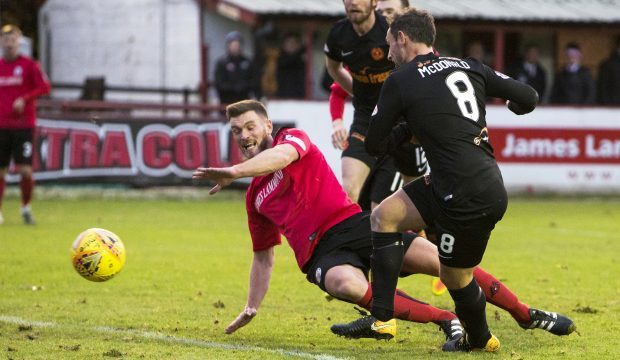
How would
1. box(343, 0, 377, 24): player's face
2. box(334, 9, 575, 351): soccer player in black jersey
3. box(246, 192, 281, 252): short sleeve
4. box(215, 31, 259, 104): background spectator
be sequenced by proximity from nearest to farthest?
box(334, 9, 575, 351): soccer player in black jersey → box(246, 192, 281, 252): short sleeve → box(343, 0, 377, 24): player's face → box(215, 31, 259, 104): background spectator

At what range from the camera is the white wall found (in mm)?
25781

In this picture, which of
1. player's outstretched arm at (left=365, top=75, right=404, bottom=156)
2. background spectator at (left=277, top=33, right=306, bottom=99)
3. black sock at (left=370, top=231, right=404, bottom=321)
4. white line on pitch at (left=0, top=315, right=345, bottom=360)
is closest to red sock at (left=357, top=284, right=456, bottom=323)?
black sock at (left=370, top=231, right=404, bottom=321)

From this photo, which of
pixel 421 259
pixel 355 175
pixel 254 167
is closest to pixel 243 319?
pixel 421 259

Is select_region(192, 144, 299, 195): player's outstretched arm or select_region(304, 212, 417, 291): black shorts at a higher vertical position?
select_region(192, 144, 299, 195): player's outstretched arm

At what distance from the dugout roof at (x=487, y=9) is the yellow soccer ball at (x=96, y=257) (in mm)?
16070

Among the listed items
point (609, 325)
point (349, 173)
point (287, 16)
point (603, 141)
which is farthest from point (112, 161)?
point (609, 325)

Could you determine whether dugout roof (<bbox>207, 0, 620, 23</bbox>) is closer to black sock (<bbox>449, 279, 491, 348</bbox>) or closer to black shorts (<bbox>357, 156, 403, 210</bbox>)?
black shorts (<bbox>357, 156, 403, 210</bbox>)

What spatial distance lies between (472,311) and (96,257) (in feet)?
8.07

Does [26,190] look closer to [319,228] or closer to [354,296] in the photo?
[319,228]

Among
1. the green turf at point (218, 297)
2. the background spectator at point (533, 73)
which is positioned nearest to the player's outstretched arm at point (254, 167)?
the green turf at point (218, 297)

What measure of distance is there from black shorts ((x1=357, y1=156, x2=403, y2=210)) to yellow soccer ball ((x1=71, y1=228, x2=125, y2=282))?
2.56 m

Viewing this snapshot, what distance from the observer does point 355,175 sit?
9.45 m

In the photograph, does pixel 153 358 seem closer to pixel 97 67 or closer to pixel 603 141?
pixel 603 141

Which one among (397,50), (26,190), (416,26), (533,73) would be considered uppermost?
(416,26)
